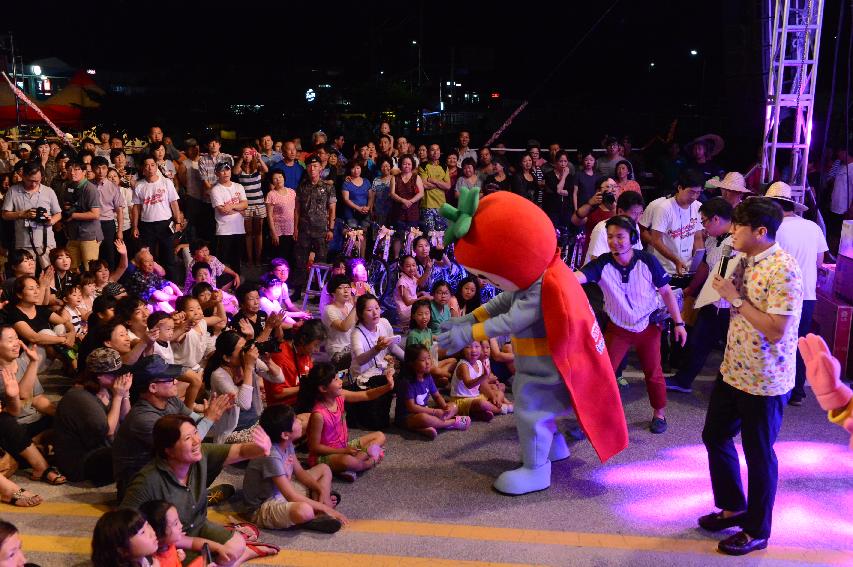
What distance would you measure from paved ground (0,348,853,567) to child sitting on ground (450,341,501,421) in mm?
227

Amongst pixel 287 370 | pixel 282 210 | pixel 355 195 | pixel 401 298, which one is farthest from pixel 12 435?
pixel 355 195

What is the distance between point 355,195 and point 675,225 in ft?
13.8

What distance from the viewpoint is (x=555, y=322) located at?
515 centimetres

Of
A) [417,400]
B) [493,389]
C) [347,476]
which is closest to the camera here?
[347,476]

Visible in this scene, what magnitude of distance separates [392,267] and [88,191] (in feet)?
11.0

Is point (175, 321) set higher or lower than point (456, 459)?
higher

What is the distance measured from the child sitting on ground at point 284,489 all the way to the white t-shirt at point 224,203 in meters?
5.29

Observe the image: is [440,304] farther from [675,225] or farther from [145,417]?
[145,417]

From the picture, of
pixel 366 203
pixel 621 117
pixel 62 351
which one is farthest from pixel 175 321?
pixel 621 117

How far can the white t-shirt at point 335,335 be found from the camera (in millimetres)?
7238

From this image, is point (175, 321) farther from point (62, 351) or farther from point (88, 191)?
point (88, 191)

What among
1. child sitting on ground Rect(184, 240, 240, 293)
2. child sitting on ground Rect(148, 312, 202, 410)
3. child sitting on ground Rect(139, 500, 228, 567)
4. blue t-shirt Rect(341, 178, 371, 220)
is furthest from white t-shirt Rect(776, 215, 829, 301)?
blue t-shirt Rect(341, 178, 371, 220)

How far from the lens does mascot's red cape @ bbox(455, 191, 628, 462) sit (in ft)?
16.8

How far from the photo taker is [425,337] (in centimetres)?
711
